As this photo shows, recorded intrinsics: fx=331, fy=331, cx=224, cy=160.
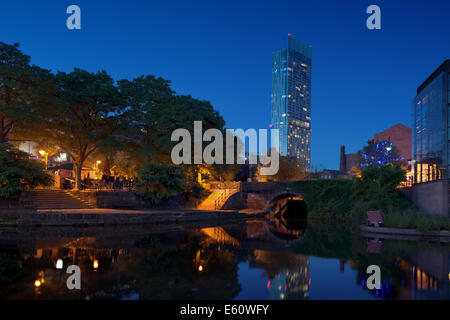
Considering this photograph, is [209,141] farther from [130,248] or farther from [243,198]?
[130,248]

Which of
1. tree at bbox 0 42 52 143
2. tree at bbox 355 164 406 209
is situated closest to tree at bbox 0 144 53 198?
tree at bbox 0 42 52 143

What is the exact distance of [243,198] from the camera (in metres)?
34.1

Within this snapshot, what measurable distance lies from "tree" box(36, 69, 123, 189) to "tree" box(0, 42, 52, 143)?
0.99 meters

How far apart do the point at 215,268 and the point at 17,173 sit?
1632 centimetres

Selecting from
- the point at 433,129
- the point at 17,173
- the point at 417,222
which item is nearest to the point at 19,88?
the point at 17,173

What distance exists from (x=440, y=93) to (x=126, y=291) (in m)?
27.5

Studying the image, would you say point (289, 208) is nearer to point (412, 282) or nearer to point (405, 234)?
point (405, 234)

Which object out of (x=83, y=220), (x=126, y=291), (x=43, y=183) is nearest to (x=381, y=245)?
(x=126, y=291)

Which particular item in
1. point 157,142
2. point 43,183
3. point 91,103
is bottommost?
point 43,183

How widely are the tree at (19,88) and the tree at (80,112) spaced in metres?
0.99

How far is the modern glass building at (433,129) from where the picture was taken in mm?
24566

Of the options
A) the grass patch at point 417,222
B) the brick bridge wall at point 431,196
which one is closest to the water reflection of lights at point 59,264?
the grass patch at point 417,222

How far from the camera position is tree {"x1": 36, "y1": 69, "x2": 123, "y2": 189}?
81.9 ft

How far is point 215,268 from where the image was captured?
28.5 ft
